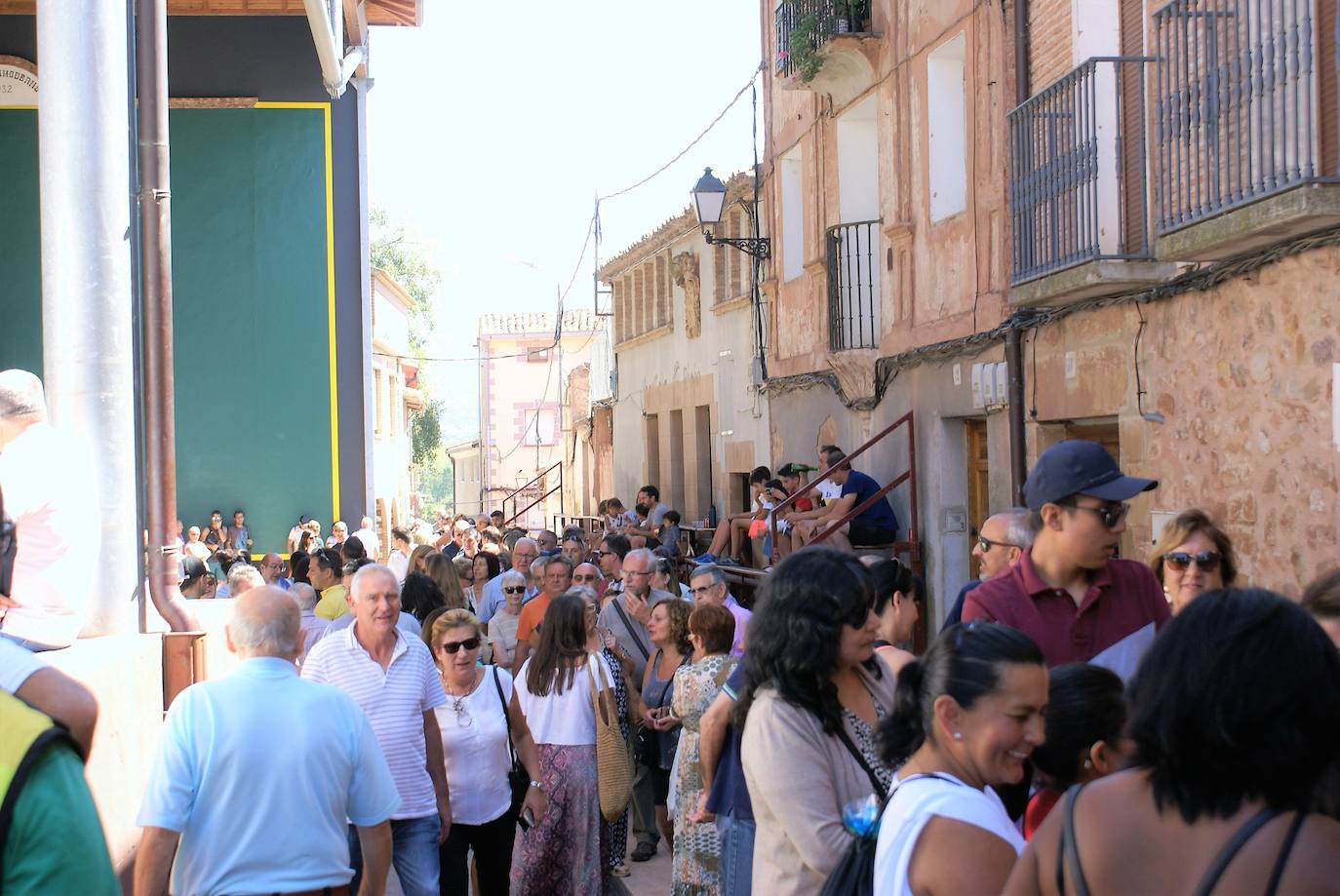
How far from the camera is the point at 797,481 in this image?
15.0 meters

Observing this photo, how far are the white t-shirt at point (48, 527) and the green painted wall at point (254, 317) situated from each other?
13669 millimetres

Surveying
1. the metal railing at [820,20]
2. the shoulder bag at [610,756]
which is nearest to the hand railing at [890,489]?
the metal railing at [820,20]

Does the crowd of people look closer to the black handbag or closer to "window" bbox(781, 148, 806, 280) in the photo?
the black handbag

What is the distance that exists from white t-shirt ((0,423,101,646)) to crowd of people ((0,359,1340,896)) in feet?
0.07

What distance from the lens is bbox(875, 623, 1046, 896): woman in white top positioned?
2732 mm

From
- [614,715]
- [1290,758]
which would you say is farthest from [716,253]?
[1290,758]

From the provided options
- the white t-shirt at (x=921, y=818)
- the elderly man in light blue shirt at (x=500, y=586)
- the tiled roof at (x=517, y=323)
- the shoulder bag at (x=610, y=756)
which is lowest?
the shoulder bag at (x=610, y=756)

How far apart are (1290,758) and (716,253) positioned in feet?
64.8

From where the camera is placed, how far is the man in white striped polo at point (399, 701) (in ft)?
18.7

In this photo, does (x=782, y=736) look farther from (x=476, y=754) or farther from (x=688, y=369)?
(x=688, y=369)

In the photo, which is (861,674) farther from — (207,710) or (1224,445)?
(1224,445)

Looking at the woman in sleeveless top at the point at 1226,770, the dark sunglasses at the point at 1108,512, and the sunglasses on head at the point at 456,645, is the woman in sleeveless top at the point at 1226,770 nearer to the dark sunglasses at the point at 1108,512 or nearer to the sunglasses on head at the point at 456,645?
the dark sunglasses at the point at 1108,512

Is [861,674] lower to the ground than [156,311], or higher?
lower

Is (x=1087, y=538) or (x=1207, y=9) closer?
(x=1087, y=538)
